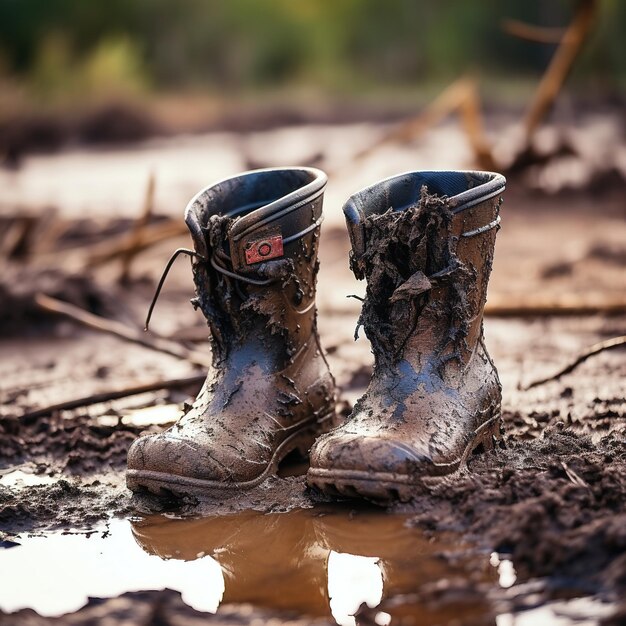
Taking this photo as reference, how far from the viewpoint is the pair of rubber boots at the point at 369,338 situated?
2264 mm

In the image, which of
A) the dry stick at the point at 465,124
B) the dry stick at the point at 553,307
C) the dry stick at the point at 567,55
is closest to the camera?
the dry stick at the point at 553,307

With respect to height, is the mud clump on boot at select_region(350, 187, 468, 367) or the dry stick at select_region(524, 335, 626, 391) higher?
the mud clump on boot at select_region(350, 187, 468, 367)

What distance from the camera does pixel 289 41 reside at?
66.7ft

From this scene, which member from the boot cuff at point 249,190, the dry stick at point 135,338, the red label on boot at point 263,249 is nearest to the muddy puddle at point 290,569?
the red label on boot at point 263,249

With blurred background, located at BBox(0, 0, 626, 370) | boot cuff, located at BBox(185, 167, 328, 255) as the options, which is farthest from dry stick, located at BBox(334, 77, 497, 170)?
boot cuff, located at BBox(185, 167, 328, 255)

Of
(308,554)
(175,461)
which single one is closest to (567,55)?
(175,461)

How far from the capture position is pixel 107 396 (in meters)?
3.09

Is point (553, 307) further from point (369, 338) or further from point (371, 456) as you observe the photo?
point (371, 456)

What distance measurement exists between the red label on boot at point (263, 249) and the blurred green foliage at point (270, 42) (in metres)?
13.4

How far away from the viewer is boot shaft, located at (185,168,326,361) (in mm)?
2434

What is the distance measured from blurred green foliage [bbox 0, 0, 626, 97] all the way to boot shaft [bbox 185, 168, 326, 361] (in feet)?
43.7

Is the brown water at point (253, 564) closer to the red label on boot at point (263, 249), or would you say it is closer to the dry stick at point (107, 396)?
the red label on boot at point (263, 249)

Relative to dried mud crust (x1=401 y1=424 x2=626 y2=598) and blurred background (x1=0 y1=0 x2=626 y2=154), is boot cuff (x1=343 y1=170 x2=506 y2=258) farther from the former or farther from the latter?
blurred background (x1=0 y1=0 x2=626 y2=154)

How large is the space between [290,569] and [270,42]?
18940 millimetres
